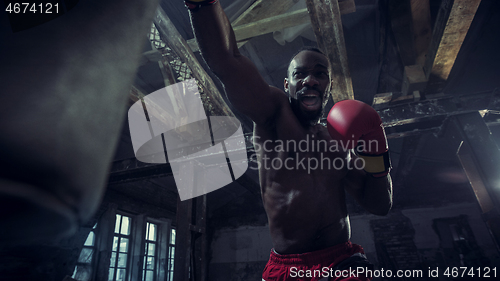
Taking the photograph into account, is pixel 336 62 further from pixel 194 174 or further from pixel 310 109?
pixel 194 174

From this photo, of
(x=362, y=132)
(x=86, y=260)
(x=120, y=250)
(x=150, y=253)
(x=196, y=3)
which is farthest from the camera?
(x=150, y=253)

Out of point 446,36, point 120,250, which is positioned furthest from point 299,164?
point 120,250

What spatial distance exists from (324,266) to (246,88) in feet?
2.99

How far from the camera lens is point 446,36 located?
2283 millimetres

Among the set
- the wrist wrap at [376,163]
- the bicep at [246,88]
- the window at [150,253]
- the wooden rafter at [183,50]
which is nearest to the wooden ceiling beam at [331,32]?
the wrist wrap at [376,163]

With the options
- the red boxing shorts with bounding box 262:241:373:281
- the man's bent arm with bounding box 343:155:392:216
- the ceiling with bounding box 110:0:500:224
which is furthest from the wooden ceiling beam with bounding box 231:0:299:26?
the red boxing shorts with bounding box 262:241:373:281

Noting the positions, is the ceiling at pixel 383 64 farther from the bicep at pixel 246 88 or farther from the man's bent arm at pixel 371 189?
the man's bent arm at pixel 371 189

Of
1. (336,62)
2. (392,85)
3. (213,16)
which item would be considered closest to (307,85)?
(213,16)

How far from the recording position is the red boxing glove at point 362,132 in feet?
4.20

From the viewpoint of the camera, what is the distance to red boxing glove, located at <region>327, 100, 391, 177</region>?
1.28 metres

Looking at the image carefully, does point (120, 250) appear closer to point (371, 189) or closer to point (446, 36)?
point (371, 189)

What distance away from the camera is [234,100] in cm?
117

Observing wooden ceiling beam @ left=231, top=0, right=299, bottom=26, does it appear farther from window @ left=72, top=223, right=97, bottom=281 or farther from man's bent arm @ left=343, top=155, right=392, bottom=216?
window @ left=72, top=223, right=97, bottom=281

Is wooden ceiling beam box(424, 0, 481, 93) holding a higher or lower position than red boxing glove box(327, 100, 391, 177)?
higher
